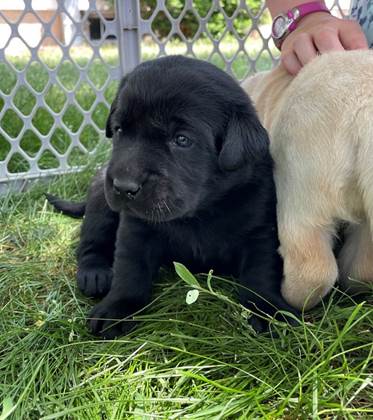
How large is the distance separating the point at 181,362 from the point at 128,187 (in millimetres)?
510

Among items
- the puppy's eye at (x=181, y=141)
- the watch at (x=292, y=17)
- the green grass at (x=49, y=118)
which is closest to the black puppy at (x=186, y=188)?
the puppy's eye at (x=181, y=141)

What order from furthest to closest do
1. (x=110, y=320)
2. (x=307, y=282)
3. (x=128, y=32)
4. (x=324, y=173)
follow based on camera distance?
1. (x=128, y=32)
2. (x=110, y=320)
3. (x=307, y=282)
4. (x=324, y=173)

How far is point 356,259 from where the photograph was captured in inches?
72.9

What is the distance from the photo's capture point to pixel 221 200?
1.95 meters

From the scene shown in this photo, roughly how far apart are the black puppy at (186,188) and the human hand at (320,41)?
332 mm

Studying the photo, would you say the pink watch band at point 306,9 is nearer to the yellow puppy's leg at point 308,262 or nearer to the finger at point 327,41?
the finger at point 327,41

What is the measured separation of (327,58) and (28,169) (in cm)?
215

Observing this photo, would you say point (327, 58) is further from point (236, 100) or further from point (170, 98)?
point (170, 98)

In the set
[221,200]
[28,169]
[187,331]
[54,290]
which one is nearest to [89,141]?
[28,169]

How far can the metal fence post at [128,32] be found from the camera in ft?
10.6

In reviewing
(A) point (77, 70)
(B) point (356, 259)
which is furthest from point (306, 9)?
(A) point (77, 70)

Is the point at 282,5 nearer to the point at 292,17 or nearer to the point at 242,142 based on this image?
the point at 292,17

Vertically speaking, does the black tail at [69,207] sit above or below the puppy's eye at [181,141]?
below

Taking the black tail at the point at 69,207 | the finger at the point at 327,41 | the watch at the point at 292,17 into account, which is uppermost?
the finger at the point at 327,41
